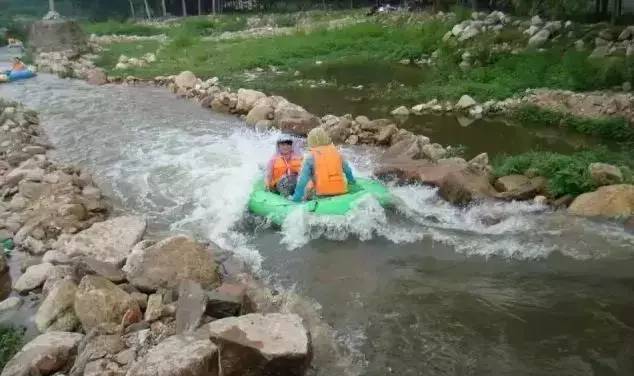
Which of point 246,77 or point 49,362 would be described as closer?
point 49,362

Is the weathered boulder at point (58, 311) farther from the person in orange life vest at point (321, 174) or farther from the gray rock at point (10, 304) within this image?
the person in orange life vest at point (321, 174)

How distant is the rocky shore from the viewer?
4.17 metres

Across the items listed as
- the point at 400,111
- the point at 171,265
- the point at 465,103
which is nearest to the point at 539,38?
the point at 465,103

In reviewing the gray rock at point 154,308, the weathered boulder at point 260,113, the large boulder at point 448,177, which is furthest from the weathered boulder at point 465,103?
the gray rock at point 154,308

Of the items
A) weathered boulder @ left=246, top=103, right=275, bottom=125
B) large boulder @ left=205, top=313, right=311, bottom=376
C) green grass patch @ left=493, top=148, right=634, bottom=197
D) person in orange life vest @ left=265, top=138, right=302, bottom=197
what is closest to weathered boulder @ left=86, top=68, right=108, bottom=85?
weathered boulder @ left=246, top=103, right=275, bottom=125

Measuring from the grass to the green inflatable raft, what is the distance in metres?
3.13

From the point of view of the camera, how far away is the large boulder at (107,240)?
21.0 feet

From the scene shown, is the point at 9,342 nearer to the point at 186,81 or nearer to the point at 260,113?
the point at 260,113

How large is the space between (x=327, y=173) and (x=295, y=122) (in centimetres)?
496

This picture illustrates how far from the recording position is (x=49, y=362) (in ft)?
Answer: 14.1

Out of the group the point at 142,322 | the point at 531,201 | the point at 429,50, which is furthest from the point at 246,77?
the point at 142,322

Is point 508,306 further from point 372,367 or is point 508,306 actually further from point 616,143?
point 616,143

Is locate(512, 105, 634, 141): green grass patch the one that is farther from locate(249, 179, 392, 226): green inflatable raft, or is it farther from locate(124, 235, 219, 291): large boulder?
locate(124, 235, 219, 291): large boulder

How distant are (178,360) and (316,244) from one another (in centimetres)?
308
